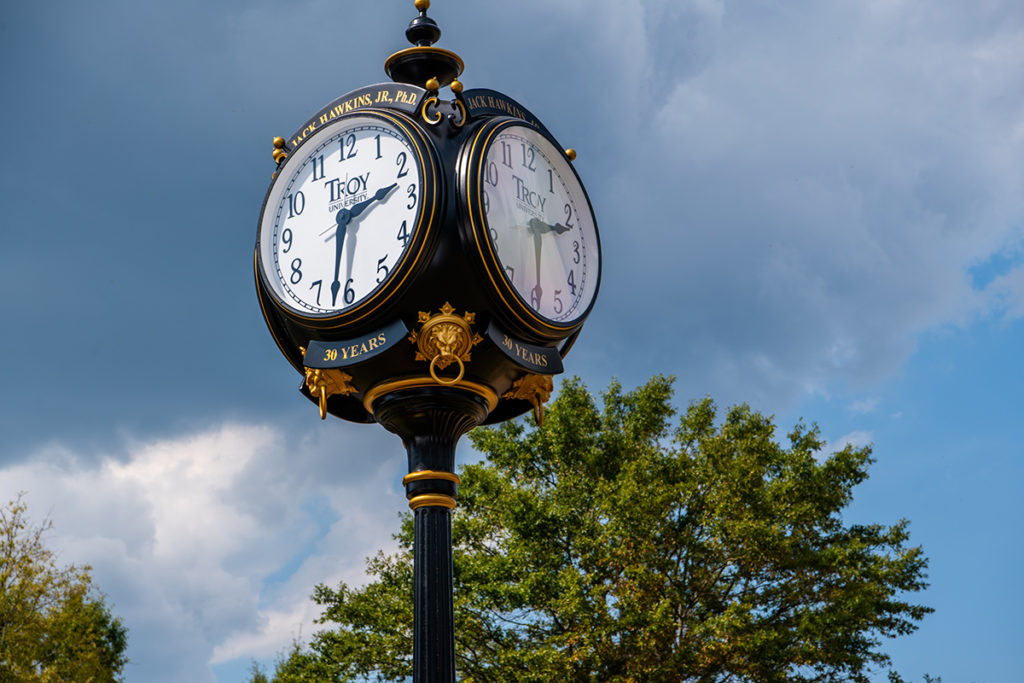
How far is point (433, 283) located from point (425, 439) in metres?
0.93

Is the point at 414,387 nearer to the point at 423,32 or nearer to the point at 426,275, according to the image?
the point at 426,275

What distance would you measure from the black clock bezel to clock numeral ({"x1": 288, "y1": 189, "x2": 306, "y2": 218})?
393 millimetres

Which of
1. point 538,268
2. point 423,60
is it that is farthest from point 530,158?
point 423,60

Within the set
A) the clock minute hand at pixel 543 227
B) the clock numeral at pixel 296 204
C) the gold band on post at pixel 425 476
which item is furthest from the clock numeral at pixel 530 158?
the gold band on post at pixel 425 476

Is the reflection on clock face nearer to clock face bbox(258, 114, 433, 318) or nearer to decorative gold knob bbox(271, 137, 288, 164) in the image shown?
clock face bbox(258, 114, 433, 318)

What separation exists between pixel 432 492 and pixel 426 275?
46.3 inches

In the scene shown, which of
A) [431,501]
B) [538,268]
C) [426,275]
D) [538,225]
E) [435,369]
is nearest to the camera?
[426,275]

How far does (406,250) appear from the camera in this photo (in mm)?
5422

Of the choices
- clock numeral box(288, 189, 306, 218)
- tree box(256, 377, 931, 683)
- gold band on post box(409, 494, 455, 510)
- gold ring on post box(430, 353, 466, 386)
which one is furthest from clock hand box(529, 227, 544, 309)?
tree box(256, 377, 931, 683)

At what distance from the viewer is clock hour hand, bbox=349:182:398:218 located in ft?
18.9

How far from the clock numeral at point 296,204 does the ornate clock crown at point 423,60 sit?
950 millimetres

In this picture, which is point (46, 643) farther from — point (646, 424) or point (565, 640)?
point (646, 424)

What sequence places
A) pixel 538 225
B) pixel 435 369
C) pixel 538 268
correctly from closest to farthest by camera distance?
pixel 435 369
pixel 538 268
pixel 538 225

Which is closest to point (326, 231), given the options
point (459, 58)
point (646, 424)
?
point (459, 58)
